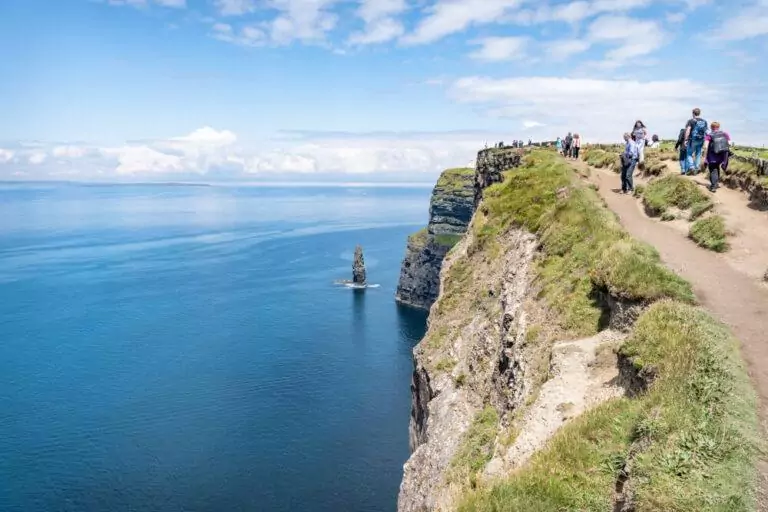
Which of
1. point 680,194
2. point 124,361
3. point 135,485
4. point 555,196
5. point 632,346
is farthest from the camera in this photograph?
point 124,361

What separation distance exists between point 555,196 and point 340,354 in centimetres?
8042

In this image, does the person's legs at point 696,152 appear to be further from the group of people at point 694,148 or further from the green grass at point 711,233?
the green grass at point 711,233

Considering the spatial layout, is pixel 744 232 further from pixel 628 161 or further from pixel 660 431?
pixel 660 431

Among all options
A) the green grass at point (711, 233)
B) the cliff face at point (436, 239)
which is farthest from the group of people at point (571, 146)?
the cliff face at point (436, 239)

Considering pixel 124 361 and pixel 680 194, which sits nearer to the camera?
pixel 680 194

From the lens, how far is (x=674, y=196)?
1110 inches

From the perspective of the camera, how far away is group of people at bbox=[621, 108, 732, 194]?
2717 cm

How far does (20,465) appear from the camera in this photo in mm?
65125

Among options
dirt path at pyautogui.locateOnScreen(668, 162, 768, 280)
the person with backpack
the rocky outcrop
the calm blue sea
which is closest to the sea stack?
the calm blue sea

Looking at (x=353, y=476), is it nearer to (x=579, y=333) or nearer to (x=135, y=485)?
(x=135, y=485)

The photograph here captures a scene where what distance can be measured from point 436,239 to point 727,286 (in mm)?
142745

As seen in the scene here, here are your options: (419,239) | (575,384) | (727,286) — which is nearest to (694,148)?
(727,286)

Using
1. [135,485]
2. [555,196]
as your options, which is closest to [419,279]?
[135,485]

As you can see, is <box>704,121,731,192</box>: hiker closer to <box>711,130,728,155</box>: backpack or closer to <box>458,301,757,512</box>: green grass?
<box>711,130,728,155</box>: backpack
